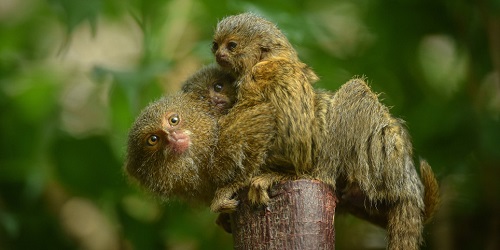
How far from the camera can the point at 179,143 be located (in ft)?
10.4

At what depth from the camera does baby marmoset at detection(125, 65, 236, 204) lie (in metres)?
3.15

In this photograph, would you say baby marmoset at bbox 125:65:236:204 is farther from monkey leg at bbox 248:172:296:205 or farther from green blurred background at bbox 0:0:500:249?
green blurred background at bbox 0:0:500:249

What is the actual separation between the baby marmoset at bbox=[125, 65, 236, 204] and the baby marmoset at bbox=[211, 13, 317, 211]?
0.29ft

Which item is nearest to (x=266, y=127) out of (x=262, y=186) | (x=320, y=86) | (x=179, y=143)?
(x=262, y=186)

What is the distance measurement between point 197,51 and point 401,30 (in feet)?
4.96

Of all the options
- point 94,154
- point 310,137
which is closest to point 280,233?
point 310,137

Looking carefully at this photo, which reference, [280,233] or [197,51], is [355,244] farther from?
[280,233]

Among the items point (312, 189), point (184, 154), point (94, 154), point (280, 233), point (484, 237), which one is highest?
point (94, 154)

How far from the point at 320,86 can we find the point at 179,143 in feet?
5.14

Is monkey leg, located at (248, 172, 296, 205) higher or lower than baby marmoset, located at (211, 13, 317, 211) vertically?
lower

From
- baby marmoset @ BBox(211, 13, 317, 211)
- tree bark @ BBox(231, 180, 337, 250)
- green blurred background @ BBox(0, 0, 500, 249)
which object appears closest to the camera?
tree bark @ BBox(231, 180, 337, 250)

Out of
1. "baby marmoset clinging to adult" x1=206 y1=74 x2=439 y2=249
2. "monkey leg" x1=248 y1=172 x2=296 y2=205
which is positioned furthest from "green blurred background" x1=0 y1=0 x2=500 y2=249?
"monkey leg" x1=248 y1=172 x2=296 y2=205

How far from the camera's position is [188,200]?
330 cm

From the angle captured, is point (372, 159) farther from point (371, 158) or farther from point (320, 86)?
point (320, 86)
